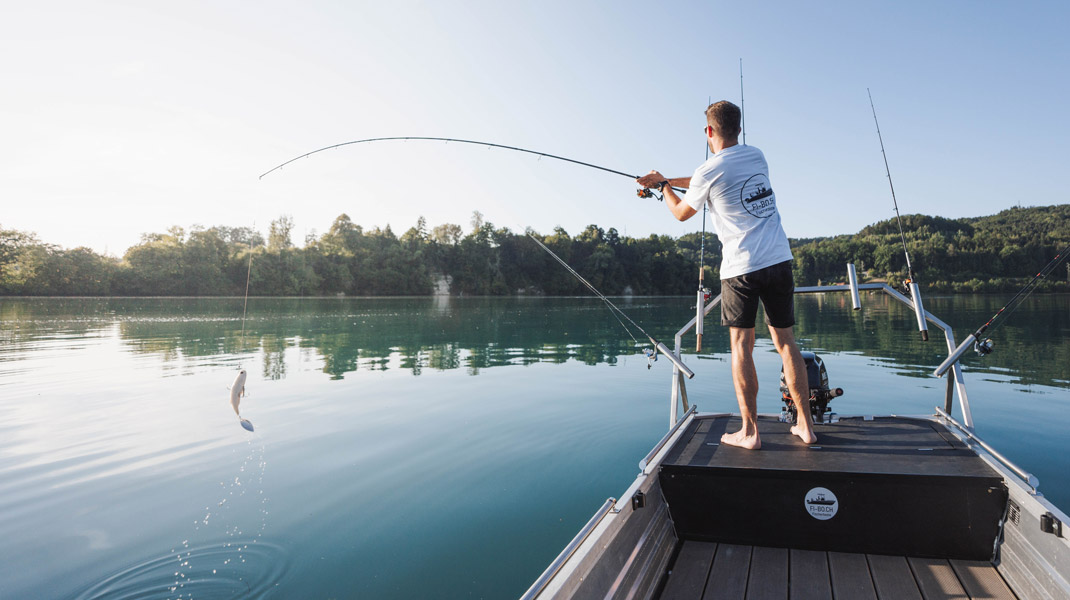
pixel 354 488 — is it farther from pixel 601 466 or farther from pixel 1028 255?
pixel 1028 255

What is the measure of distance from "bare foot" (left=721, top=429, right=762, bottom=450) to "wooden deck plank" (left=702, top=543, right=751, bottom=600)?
59 cm

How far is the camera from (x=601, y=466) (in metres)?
4.89

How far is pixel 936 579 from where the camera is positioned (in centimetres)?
218


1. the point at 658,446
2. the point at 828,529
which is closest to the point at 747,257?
the point at 658,446

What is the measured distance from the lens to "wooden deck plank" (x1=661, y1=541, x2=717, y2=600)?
2168 mm

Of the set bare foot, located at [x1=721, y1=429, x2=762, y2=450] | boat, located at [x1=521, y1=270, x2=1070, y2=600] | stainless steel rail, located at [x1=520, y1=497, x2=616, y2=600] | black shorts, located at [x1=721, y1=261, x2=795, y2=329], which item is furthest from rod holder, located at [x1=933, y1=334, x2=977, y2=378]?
stainless steel rail, located at [x1=520, y1=497, x2=616, y2=600]

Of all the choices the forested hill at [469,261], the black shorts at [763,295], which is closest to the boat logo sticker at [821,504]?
the black shorts at [763,295]

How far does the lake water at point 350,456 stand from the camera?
10.3ft

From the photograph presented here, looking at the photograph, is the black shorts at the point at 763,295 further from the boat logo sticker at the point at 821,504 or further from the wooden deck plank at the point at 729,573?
the wooden deck plank at the point at 729,573

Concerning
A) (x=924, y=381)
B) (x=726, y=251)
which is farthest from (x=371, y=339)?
(x=726, y=251)

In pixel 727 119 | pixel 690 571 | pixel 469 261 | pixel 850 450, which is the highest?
pixel 469 261

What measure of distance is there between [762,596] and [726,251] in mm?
1777

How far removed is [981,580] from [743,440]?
3.70ft

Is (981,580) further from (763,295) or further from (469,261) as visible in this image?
(469,261)
